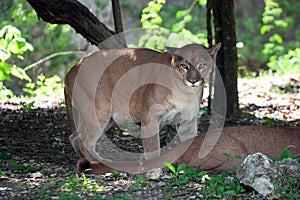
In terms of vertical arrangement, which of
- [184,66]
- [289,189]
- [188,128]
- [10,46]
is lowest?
[289,189]

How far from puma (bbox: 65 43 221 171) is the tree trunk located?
1.47 metres

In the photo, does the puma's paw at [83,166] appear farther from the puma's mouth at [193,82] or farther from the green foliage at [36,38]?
the green foliage at [36,38]

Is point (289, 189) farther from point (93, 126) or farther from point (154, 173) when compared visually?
point (93, 126)

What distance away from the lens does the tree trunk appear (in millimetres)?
7828

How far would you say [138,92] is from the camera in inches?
254

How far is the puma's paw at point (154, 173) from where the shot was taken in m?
5.03

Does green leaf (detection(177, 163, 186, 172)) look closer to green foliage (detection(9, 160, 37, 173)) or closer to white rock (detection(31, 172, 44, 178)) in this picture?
white rock (detection(31, 172, 44, 178))

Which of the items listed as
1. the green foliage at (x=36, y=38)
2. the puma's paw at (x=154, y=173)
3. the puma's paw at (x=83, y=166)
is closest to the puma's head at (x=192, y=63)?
the puma's paw at (x=154, y=173)

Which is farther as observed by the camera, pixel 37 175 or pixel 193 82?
pixel 193 82

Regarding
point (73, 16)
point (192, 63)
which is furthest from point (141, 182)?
point (73, 16)

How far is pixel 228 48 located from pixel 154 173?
3.20 m

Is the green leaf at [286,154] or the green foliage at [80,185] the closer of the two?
the green foliage at [80,185]

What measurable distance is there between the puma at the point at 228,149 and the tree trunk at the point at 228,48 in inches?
80.6

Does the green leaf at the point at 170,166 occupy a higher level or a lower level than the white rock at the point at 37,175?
higher
